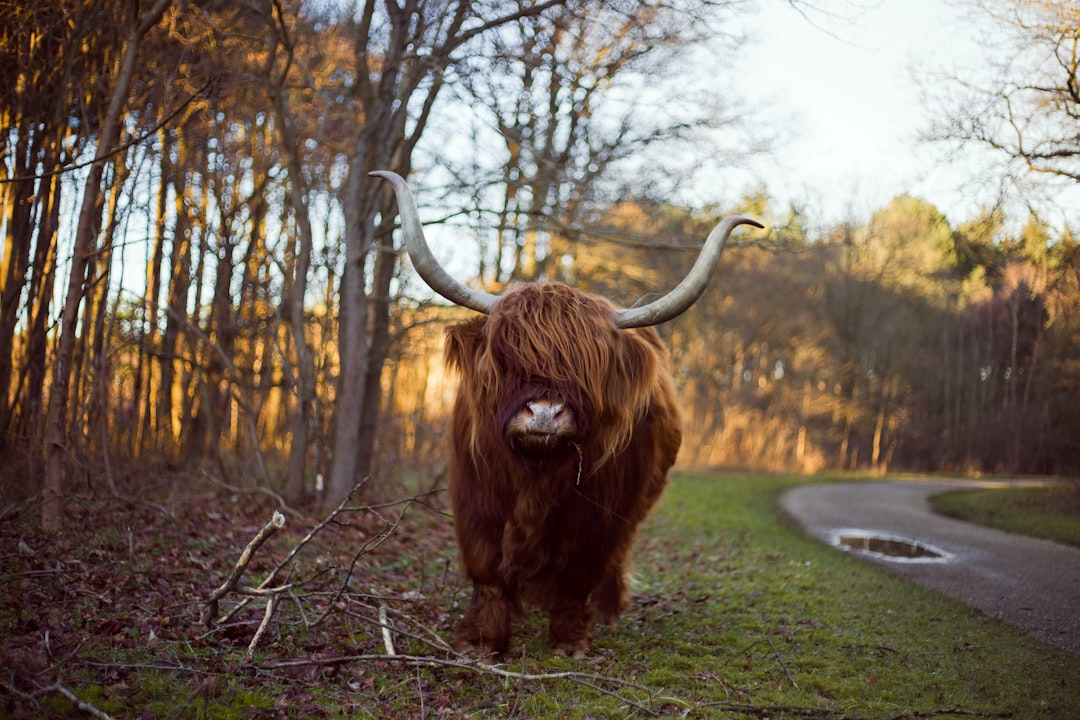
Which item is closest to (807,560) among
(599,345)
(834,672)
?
(834,672)

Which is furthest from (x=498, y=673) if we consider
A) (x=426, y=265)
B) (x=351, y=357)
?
(x=351, y=357)

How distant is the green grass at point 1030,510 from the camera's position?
18.6 ft

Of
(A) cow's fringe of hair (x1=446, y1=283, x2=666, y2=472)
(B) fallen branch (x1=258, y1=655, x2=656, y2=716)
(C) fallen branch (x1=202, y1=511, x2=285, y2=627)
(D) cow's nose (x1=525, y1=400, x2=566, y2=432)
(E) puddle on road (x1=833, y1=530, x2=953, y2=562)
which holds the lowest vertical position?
(E) puddle on road (x1=833, y1=530, x2=953, y2=562)

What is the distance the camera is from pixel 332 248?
9812 millimetres

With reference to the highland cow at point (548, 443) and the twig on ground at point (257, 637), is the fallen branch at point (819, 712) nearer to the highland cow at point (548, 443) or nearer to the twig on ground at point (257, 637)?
the highland cow at point (548, 443)

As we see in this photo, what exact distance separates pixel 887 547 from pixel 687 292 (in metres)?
5.27

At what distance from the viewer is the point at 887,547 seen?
805 cm

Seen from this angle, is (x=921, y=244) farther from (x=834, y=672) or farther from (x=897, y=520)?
(x=834, y=672)

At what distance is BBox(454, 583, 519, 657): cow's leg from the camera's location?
4.10 m

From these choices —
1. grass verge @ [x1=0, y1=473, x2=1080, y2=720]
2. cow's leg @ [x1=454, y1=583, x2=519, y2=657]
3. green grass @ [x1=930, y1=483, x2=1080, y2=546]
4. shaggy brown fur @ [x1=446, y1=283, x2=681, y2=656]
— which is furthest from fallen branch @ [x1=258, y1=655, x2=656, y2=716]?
green grass @ [x1=930, y1=483, x2=1080, y2=546]

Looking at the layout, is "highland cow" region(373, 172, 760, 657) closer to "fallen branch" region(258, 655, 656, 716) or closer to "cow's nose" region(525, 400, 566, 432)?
"cow's nose" region(525, 400, 566, 432)

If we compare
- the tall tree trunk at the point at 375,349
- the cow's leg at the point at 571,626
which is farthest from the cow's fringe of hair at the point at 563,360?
the tall tree trunk at the point at 375,349

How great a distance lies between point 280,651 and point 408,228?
211 centimetres

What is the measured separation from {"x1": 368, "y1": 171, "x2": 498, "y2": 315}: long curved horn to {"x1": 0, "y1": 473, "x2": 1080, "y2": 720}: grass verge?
1585mm
